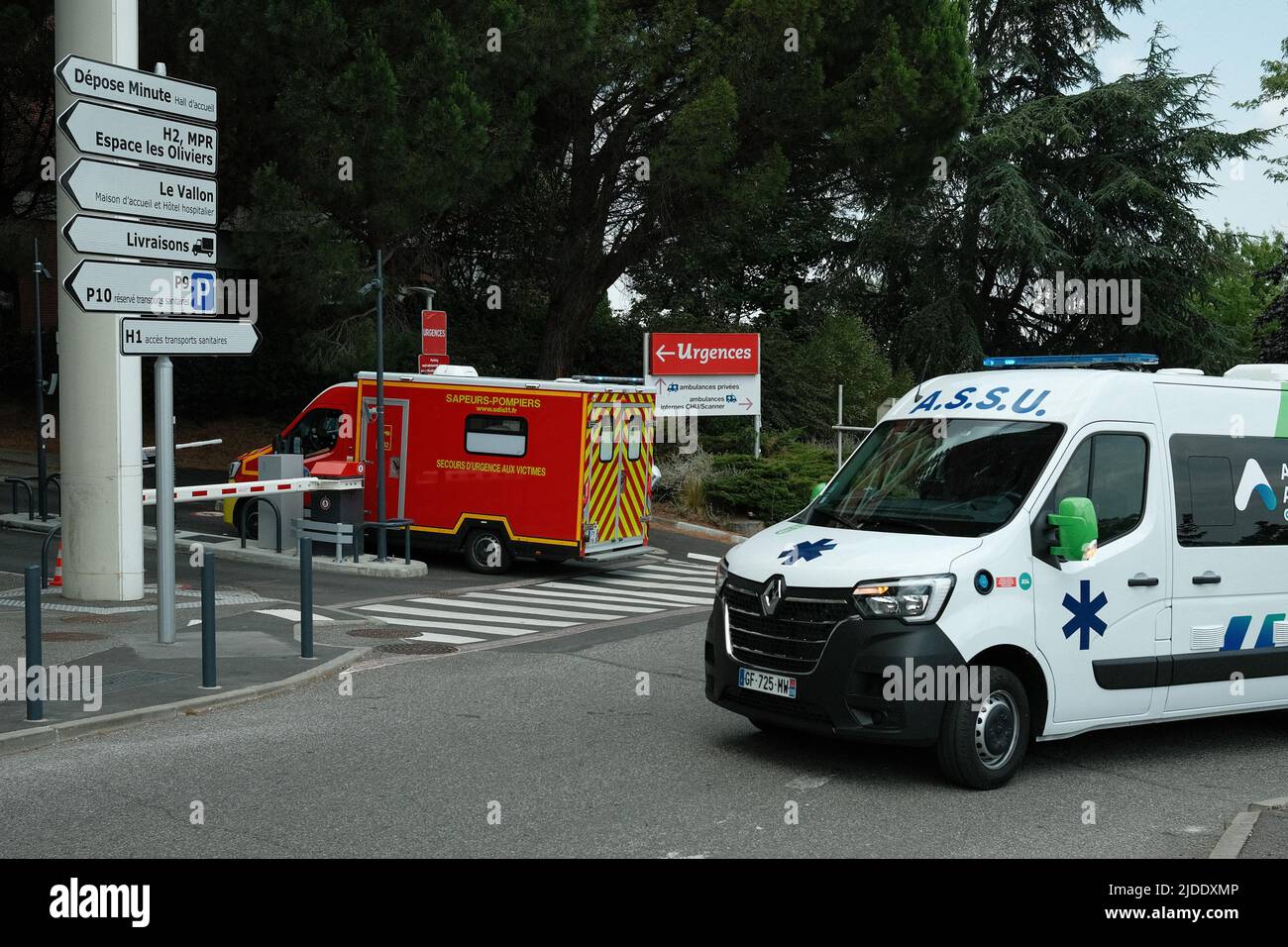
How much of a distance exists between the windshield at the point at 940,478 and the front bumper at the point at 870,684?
777 millimetres

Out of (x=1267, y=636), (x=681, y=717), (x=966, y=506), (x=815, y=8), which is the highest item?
(x=815, y=8)

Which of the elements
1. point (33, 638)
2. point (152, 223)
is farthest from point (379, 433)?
point (33, 638)

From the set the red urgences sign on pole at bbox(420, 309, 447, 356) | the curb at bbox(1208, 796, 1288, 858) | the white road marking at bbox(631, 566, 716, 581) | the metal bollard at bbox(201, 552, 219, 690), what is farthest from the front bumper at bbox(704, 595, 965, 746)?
the red urgences sign on pole at bbox(420, 309, 447, 356)

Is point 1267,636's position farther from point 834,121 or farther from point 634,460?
point 834,121

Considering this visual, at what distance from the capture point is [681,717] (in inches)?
376

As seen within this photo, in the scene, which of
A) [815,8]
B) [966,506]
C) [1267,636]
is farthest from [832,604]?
[815,8]

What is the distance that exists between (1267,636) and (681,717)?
12.3 feet

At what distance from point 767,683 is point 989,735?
1.22 metres

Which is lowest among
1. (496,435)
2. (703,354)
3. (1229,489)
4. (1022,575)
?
(1022,575)

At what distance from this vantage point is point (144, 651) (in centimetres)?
1158

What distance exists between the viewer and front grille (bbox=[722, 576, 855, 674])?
7.51m

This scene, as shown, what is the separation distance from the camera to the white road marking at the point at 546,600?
16094mm

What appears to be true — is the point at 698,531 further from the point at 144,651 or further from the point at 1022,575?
the point at 1022,575

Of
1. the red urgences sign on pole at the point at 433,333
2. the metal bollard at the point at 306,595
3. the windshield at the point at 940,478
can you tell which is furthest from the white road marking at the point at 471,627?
the red urgences sign on pole at the point at 433,333
